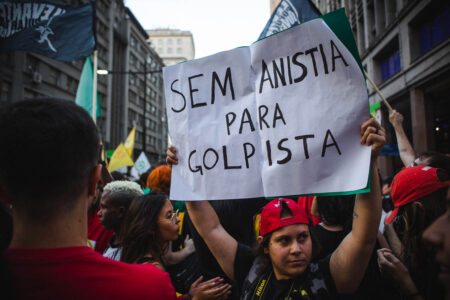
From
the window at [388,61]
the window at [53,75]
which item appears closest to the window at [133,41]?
the window at [53,75]

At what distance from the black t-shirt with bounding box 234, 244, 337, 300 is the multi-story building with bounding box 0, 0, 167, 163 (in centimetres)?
1478

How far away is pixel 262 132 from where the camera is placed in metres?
1.92

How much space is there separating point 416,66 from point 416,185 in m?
12.9

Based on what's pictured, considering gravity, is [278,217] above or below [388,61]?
below

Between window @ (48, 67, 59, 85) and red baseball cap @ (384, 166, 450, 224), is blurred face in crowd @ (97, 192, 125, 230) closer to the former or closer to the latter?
red baseball cap @ (384, 166, 450, 224)

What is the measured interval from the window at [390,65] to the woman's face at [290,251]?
625 inches

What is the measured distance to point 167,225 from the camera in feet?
8.35

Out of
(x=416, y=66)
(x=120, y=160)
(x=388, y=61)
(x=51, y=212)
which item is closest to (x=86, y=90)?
(x=120, y=160)

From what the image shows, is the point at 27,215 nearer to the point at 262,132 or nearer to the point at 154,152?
the point at 262,132

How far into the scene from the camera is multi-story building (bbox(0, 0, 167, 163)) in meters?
23.1

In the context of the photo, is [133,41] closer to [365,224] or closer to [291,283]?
[291,283]

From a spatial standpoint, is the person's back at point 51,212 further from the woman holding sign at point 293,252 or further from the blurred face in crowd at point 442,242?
the woman holding sign at point 293,252

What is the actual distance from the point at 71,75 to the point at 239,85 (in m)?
30.8

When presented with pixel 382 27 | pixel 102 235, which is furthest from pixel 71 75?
pixel 102 235
